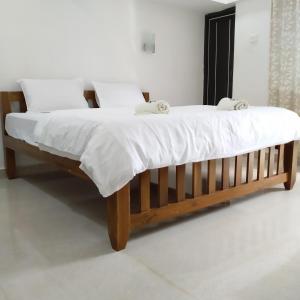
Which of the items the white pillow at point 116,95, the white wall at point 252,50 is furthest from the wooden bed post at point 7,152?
the white wall at point 252,50

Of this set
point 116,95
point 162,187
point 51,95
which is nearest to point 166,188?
point 162,187

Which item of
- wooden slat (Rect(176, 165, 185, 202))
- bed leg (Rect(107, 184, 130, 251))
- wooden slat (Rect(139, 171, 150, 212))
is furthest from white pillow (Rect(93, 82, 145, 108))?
bed leg (Rect(107, 184, 130, 251))

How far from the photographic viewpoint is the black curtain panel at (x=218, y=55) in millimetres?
4594

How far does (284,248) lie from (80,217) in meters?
1.26

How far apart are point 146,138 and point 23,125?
1454mm

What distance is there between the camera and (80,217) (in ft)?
7.10

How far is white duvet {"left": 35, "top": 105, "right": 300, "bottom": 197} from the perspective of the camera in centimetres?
158

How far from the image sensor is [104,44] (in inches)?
149

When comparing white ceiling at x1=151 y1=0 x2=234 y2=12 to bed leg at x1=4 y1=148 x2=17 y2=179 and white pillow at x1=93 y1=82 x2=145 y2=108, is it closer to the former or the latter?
white pillow at x1=93 y1=82 x2=145 y2=108

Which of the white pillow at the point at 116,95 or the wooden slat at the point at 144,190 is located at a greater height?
the white pillow at the point at 116,95

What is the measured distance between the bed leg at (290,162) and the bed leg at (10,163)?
2527 mm

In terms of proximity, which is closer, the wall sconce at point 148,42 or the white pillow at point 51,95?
the white pillow at point 51,95

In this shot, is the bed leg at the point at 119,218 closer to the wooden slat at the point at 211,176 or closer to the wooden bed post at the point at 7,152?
the wooden slat at the point at 211,176

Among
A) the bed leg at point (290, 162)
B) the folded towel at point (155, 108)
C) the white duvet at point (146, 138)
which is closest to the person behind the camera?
the white duvet at point (146, 138)
